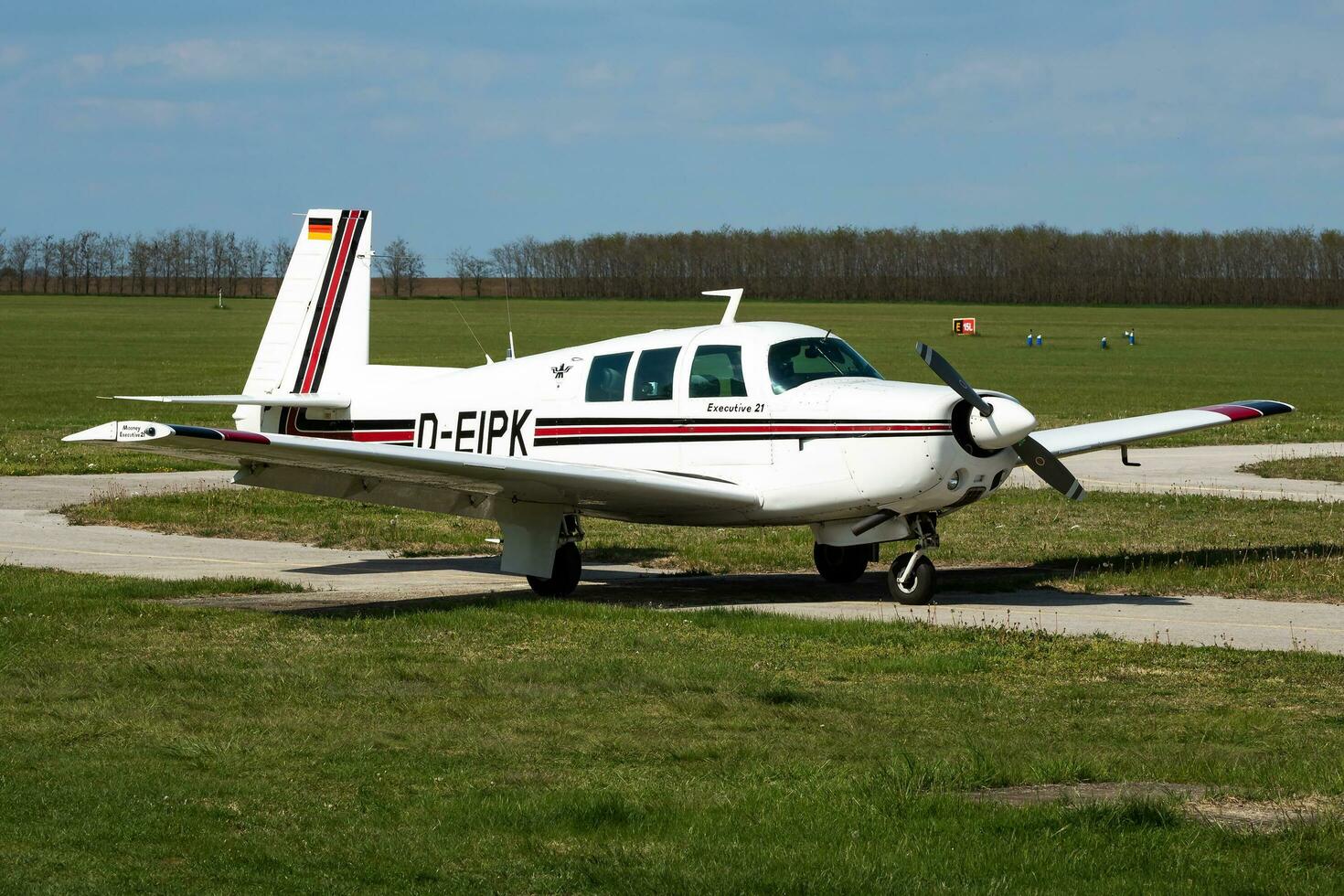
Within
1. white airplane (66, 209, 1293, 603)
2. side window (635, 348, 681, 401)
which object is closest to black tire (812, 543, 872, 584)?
white airplane (66, 209, 1293, 603)

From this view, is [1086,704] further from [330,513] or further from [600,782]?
[330,513]

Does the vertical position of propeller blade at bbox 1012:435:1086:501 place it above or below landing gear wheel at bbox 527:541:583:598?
above

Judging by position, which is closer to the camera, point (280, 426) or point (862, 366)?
point (862, 366)

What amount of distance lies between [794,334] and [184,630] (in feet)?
A: 17.8

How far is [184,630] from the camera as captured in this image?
11531 mm

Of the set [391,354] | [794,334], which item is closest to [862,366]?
[794,334]

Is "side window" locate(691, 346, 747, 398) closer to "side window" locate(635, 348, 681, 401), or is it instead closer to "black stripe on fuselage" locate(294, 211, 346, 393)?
"side window" locate(635, 348, 681, 401)

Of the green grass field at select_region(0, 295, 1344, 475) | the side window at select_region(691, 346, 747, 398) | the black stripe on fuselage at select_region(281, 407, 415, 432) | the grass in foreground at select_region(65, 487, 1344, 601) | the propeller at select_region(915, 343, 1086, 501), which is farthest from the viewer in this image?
the green grass field at select_region(0, 295, 1344, 475)

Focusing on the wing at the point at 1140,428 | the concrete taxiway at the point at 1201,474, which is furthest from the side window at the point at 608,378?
the concrete taxiway at the point at 1201,474

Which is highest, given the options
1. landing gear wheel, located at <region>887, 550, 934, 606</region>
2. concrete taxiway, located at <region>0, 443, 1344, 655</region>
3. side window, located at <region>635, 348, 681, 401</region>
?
side window, located at <region>635, 348, 681, 401</region>

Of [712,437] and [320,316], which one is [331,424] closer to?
[320,316]

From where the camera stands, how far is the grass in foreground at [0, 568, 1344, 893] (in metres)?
5.96

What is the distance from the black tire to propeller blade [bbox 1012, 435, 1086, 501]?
198cm

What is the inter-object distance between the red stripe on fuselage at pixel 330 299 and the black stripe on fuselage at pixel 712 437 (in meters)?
2.83
